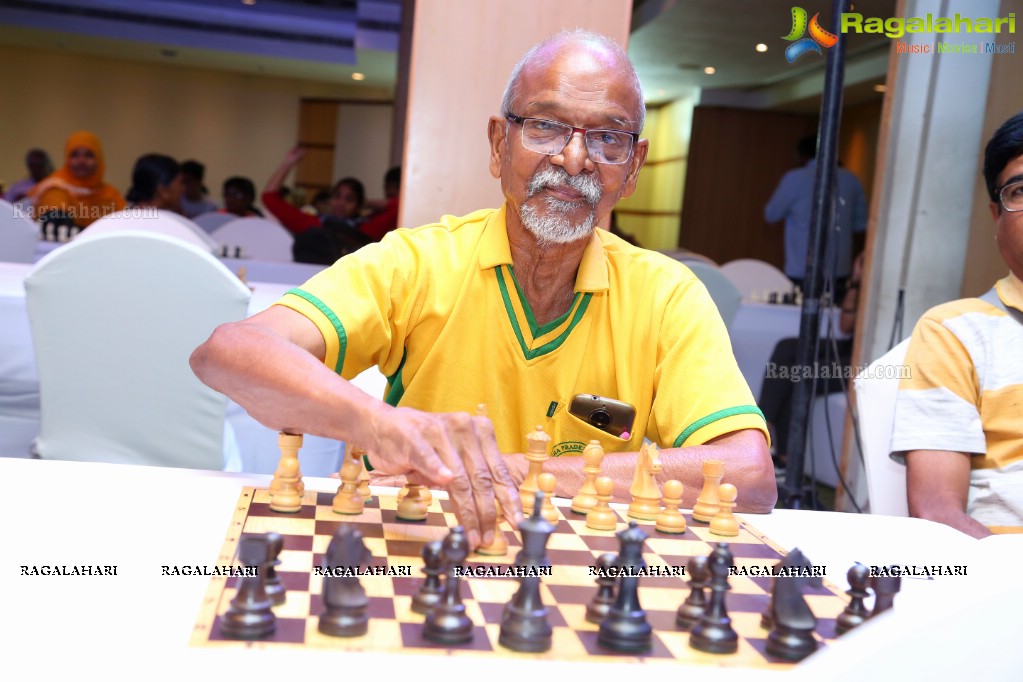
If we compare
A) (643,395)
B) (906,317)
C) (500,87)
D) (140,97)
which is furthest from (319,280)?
(140,97)

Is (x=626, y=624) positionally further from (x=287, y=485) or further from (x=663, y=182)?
(x=663, y=182)

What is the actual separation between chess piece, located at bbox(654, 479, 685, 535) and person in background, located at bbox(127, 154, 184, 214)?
6895mm

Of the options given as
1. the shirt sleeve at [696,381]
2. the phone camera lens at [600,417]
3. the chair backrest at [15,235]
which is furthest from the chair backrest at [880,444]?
the chair backrest at [15,235]

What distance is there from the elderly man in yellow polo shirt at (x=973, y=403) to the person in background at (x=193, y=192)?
863 cm

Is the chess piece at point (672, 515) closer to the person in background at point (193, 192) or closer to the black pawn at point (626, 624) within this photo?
the black pawn at point (626, 624)

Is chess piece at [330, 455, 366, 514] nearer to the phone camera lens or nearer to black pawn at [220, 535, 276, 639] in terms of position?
black pawn at [220, 535, 276, 639]

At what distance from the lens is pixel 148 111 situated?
17016mm

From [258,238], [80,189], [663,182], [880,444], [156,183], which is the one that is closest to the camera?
[880,444]

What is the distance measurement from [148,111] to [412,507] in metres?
17.4

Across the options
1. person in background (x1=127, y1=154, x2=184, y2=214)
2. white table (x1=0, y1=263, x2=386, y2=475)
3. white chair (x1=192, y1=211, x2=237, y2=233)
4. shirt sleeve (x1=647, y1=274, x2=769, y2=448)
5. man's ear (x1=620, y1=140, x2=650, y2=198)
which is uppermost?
person in background (x1=127, y1=154, x2=184, y2=214)

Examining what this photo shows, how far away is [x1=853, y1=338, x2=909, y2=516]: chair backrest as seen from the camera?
75.1 inches

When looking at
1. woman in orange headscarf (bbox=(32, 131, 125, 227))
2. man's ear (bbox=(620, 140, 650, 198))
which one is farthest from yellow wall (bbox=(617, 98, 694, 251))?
man's ear (bbox=(620, 140, 650, 198))

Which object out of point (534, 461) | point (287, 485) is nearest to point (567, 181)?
point (534, 461)

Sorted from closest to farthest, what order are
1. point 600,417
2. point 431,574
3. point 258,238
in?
point 431,574
point 600,417
point 258,238
